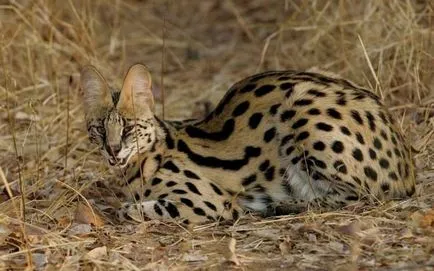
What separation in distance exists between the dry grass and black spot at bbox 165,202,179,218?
118mm

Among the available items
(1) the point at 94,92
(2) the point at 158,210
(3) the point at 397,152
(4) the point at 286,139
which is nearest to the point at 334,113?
(4) the point at 286,139

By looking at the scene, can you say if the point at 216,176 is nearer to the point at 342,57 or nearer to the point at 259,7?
the point at 342,57

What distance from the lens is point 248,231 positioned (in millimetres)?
5832

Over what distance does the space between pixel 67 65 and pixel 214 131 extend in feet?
10.2

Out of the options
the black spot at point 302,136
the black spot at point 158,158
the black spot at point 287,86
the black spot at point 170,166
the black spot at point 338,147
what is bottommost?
the black spot at point 170,166

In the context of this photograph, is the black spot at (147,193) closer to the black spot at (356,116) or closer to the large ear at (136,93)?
the large ear at (136,93)

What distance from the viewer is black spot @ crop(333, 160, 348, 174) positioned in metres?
6.07

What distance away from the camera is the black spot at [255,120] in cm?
A: 637

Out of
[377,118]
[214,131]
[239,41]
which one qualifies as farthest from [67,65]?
[377,118]

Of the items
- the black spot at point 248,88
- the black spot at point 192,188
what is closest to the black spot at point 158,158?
the black spot at point 192,188

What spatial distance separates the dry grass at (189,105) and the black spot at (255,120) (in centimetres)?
57

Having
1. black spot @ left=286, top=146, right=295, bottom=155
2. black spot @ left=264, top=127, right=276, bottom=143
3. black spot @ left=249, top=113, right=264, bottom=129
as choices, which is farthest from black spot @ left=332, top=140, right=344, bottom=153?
black spot @ left=249, top=113, right=264, bottom=129

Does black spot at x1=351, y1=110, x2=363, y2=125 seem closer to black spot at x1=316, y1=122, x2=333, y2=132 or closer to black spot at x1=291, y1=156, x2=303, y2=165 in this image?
black spot at x1=316, y1=122, x2=333, y2=132

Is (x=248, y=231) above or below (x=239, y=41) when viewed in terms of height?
below
